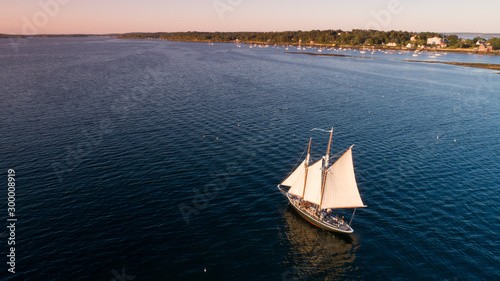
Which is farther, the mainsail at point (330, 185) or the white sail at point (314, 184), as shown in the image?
the white sail at point (314, 184)

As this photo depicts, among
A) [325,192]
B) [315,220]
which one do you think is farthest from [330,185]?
[315,220]

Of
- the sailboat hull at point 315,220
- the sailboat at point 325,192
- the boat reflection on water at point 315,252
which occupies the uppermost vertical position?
the sailboat at point 325,192

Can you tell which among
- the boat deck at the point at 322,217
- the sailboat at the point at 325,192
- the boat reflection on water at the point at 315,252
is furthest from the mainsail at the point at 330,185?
the boat reflection on water at the point at 315,252

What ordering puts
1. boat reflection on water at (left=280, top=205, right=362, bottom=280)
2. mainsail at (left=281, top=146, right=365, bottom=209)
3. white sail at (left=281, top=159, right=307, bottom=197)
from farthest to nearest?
white sail at (left=281, top=159, right=307, bottom=197) → mainsail at (left=281, top=146, right=365, bottom=209) → boat reflection on water at (left=280, top=205, right=362, bottom=280)

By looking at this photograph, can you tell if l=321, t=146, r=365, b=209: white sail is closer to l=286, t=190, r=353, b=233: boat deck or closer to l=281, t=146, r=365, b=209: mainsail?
l=281, t=146, r=365, b=209: mainsail

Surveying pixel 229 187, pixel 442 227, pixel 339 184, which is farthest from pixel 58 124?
pixel 442 227

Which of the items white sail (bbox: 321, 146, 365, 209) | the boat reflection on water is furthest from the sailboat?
the boat reflection on water

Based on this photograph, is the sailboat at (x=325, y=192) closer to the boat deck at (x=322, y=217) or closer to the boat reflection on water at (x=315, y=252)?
the boat deck at (x=322, y=217)
